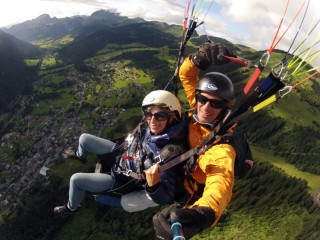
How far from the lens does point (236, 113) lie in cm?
457

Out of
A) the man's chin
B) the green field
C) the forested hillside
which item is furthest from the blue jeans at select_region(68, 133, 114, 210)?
the green field

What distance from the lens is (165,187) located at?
5.83 meters

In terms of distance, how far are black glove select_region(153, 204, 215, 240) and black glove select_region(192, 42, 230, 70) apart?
11.8 ft

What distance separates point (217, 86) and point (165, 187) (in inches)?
83.4

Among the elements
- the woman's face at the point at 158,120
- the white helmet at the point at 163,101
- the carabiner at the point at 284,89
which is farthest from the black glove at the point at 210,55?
the carabiner at the point at 284,89

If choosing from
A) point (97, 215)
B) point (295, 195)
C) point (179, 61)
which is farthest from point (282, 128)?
point (179, 61)

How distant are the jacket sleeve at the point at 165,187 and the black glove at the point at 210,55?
8.16 feet

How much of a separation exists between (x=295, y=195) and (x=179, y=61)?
9937 cm

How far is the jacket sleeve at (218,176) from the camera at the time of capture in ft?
14.3

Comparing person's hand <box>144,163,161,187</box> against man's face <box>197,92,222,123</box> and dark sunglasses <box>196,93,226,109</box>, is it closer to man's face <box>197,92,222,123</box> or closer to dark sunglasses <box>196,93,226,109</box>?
man's face <box>197,92,222,123</box>

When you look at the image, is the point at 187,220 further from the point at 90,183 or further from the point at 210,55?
the point at 210,55

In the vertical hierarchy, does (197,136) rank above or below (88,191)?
above

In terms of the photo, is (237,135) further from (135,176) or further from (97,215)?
(97,215)

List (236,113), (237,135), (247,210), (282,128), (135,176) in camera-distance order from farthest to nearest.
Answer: (282,128), (247,210), (135,176), (237,135), (236,113)
